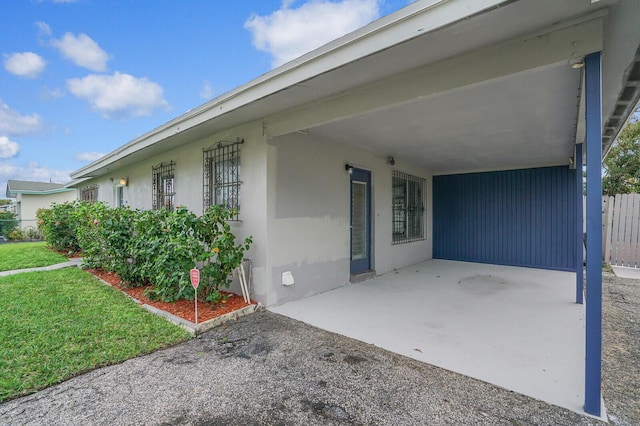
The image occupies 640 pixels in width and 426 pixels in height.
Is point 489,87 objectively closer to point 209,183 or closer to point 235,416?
point 235,416

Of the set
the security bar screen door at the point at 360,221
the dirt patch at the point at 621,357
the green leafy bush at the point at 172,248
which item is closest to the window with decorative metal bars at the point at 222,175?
the green leafy bush at the point at 172,248

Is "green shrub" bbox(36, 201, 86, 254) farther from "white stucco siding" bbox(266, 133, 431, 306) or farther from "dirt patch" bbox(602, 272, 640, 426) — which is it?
"dirt patch" bbox(602, 272, 640, 426)

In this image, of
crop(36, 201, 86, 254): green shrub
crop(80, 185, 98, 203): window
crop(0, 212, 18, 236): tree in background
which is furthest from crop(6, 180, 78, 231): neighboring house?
crop(36, 201, 86, 254): green shrub

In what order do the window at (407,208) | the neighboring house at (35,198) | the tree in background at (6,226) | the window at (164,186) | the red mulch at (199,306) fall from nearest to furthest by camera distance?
the red mulch at (199,306), the window at (164,186), the window at (407,208), the tree in background at (6,226), the neighboring house at (35,198)

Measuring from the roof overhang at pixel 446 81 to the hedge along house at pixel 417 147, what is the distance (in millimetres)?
13

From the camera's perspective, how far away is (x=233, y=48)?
9.54 meters

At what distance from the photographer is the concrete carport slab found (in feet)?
8.27

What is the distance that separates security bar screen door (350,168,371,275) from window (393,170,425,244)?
1.13m

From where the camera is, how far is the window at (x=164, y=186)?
6.29 metres

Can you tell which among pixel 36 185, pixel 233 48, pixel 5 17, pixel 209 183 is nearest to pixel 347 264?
pixel 209 183

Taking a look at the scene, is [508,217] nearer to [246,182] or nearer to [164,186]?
[246,182]

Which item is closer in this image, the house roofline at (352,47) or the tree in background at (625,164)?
the house roofline at (352,47)

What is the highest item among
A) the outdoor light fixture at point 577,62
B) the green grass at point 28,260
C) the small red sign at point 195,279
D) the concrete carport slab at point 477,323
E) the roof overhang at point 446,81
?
the roof overhang at point 446,81

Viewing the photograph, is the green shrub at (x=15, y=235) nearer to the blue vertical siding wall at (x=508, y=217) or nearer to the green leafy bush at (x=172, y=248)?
the green leafy bush at (x=172, y=248)
